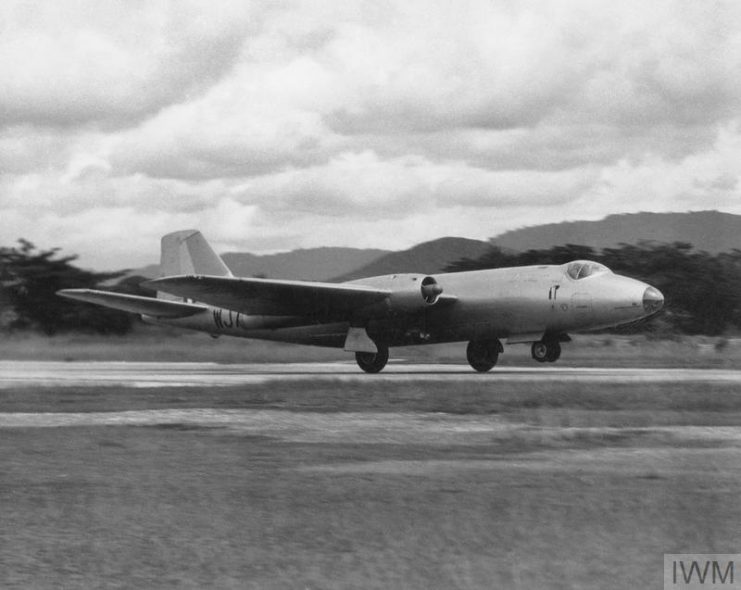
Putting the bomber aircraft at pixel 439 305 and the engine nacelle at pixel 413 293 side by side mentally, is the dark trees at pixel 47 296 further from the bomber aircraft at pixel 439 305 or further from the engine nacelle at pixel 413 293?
the engine nacelle at pixel 413 293

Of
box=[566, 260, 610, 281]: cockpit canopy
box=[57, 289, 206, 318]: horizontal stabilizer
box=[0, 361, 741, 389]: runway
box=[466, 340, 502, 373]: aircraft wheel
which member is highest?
box=[566, 260, 610, 281]: cockpit canopy

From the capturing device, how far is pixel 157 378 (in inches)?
985

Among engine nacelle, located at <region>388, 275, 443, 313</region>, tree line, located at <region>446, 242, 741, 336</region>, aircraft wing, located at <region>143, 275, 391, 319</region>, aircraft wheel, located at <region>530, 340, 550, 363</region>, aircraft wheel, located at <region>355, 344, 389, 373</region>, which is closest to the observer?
aircraft wing, located at <region>143, 275, 391, 319</region>

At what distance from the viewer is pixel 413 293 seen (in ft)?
90.4

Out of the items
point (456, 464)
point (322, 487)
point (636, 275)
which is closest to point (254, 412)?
point (456, 464)

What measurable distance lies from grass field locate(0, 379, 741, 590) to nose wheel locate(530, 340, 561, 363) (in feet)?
41.2

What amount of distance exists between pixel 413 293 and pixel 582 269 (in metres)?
4.14

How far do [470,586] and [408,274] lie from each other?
23.1 metres

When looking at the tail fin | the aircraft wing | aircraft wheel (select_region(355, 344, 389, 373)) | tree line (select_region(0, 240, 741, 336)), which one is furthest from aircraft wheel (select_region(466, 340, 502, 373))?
tree line (select_region(0, 240, 741, 336))

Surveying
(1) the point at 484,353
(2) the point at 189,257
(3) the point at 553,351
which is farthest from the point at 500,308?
(2) the point at 189,257

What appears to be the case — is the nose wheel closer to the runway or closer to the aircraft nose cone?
the runway

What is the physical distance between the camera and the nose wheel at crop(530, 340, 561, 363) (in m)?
27.8

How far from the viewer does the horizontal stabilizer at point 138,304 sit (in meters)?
30.7

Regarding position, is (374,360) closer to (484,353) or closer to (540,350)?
(484,353)
